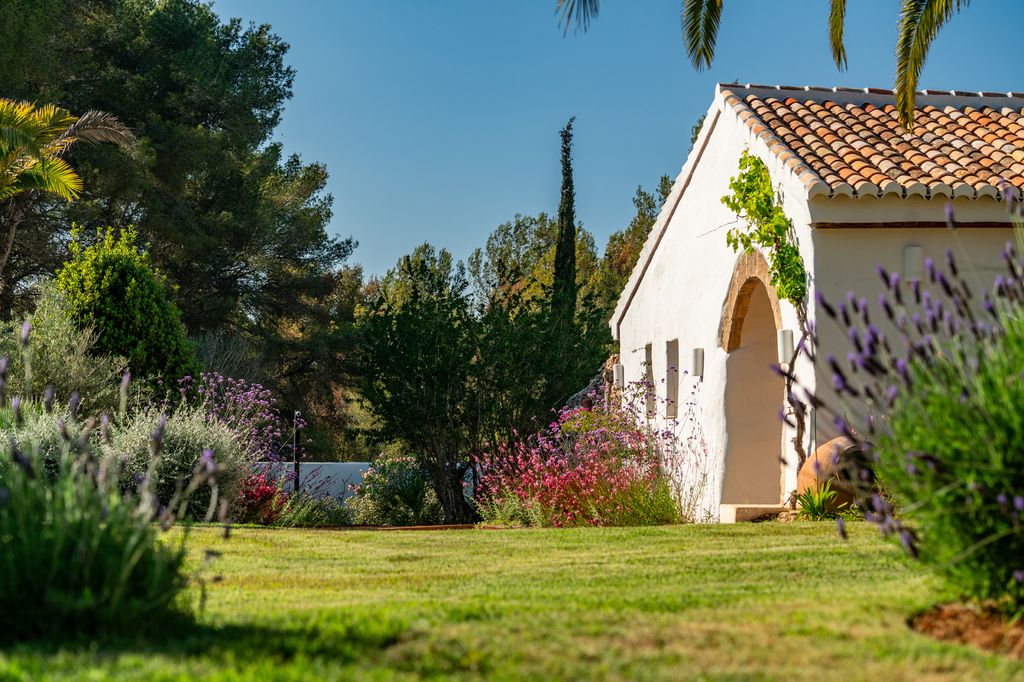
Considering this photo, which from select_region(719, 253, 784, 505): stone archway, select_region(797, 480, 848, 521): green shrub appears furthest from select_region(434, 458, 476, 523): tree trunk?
select_region(797, 480, 848, 521): green shrub

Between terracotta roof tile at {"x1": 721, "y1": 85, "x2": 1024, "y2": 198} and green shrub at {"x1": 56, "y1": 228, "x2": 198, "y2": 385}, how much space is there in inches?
371

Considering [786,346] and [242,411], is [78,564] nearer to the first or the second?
[786,346]

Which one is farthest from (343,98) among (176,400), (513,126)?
(176,400)

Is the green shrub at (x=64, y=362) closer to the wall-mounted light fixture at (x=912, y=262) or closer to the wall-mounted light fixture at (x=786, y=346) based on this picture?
the wall-mounted light fixture at (x=786, y=346)

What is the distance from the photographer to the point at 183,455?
1283cm

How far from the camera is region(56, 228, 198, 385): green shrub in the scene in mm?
16922

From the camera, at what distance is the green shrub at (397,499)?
65.2ft

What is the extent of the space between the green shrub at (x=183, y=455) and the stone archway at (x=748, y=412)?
601 cm

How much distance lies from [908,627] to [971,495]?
643mm

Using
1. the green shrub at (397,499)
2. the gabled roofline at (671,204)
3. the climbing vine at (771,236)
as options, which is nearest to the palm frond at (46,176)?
the green shrub at (397,499)

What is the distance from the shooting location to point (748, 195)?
41.8ft

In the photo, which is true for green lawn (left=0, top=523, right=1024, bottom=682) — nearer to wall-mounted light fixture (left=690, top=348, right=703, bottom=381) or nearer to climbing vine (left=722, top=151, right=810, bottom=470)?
climbing vine (left=722, top=151, right=810, bottom=470)

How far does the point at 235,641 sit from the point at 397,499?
626 inches

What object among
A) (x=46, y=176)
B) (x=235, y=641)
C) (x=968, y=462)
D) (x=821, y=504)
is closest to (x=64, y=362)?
(x=46, y=176)
